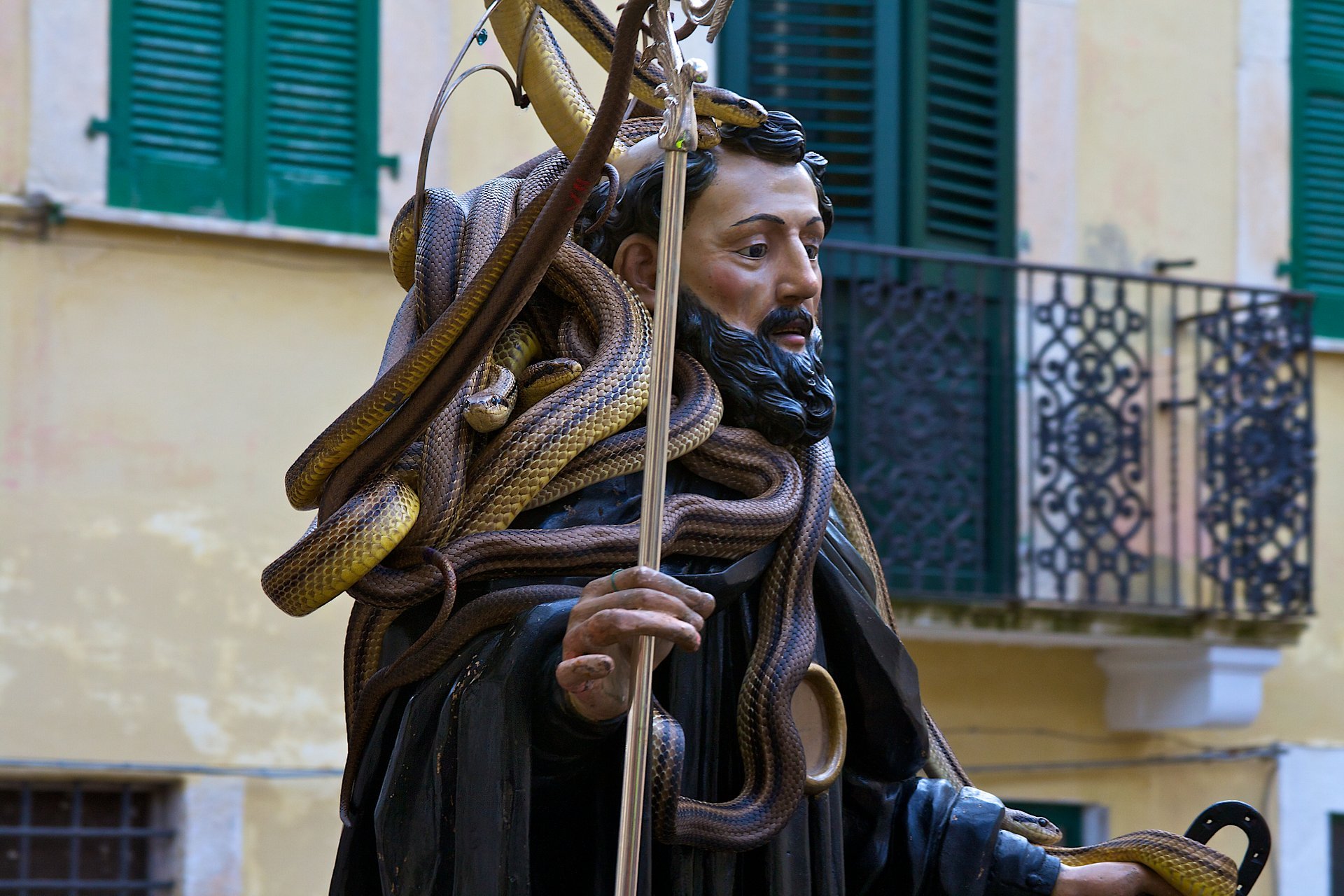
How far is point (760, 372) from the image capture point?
362 cm

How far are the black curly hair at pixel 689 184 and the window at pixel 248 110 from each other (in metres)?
5.79

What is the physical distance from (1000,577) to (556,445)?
7211 mm

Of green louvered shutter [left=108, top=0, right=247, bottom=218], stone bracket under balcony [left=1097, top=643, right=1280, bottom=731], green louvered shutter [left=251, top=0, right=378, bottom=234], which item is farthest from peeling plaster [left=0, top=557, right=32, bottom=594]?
→ stone bracket under balcony [left=1097, top=643, right=1280, bottom=731]

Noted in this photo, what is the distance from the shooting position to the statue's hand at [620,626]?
2.77m

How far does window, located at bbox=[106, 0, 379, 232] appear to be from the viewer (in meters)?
9.33

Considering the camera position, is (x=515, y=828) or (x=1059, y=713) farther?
(x=1059, y=713)

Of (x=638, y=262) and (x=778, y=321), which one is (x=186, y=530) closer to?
(x=638, y=262)

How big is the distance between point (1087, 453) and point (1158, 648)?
953 millimetres

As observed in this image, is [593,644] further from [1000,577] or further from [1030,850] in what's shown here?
[1000,577]

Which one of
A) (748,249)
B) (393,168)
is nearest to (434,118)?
(748,249)

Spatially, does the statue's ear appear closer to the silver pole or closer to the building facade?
the silver pole

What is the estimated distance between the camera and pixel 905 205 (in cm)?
1060

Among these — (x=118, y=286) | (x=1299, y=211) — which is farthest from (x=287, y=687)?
(x=1299, y=211)

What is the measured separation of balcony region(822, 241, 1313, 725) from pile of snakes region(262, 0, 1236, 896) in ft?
21.0
